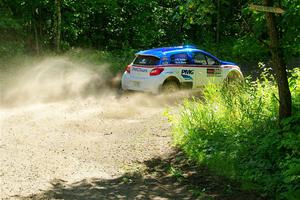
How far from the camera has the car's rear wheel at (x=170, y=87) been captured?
609 inches

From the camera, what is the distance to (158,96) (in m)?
15.5

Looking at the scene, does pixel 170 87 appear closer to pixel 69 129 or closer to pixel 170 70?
pixel 170 70

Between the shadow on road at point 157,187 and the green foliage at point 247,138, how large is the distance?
272 millimetres

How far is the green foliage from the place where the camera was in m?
7.12

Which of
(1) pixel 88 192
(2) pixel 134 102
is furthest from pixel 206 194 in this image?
(2) pixel 134 102

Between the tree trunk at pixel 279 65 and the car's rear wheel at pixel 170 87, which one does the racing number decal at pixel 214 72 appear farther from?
the tree trunk at pixel 279 65

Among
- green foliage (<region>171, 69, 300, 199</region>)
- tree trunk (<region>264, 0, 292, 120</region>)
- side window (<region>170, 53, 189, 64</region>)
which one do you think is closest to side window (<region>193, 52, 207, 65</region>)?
side window (<region>170, 53, 189, 64</region>)

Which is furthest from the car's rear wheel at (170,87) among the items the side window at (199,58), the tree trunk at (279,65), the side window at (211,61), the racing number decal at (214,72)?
the tree trunk at (279,65)

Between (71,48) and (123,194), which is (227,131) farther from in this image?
(71,48)

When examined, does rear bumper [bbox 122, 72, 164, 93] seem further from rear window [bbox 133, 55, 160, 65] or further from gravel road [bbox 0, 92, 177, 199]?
rear window [bbox 133, 55, 160, 65]

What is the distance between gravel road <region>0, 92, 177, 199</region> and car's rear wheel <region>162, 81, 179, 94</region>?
0.40 m

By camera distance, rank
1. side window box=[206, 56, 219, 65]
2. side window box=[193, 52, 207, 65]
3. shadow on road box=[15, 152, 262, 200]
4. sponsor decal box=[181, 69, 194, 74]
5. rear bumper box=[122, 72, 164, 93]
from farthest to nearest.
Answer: side window box=[206, 56, 219, 65], side window box=[193, 52, 207, 65], sponsor decal box=[181, 69, 194, 74], rear bumper box=[122, 72, 164, 93], shadow on road box=[15, 152, 262, 200]

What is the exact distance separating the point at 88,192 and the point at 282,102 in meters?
3.65

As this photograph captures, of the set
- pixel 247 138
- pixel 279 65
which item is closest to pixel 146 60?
pixel 247 138
